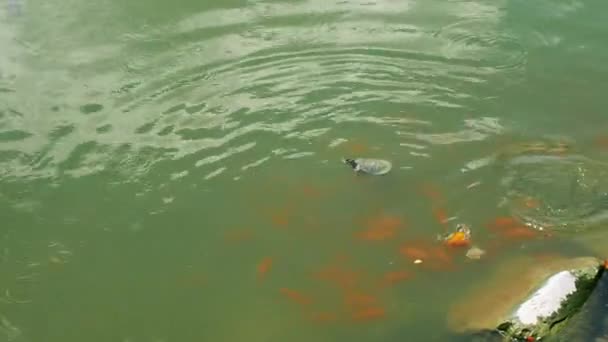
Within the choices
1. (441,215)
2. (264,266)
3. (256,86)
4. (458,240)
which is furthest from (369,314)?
(256,86)

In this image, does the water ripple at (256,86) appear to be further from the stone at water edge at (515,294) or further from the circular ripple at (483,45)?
the stone at water edge at (515,294)

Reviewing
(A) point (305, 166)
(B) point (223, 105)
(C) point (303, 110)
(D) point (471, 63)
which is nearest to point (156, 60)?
(B) point (223, 105)

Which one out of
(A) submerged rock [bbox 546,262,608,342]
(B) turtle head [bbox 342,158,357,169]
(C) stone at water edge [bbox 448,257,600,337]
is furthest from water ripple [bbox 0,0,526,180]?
(A) submerged rock [bbox 546,262,608,342]

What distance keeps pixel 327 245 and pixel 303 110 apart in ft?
5.14

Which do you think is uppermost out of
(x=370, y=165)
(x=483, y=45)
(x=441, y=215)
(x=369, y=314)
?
(x=483, y=45)

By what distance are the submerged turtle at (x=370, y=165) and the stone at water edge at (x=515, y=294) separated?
1.21 m

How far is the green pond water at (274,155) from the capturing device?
15.1ft

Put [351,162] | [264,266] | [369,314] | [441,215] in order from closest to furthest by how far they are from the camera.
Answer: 1. [369,314]
2. [264,266]
3. [441,215]
4. [351,162]

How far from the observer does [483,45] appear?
682 centimetres

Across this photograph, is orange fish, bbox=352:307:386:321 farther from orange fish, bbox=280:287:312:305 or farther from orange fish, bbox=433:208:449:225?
orange fish, bbox=433:208:449:225

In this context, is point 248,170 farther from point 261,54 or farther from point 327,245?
point 261,54

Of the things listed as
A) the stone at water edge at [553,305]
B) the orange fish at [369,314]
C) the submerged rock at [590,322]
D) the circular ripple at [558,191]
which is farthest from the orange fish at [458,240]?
the submerged rock at [590,322]

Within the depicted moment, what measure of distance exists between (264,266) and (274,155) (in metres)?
1.17

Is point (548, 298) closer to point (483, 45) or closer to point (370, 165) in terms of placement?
point (370, 165)
